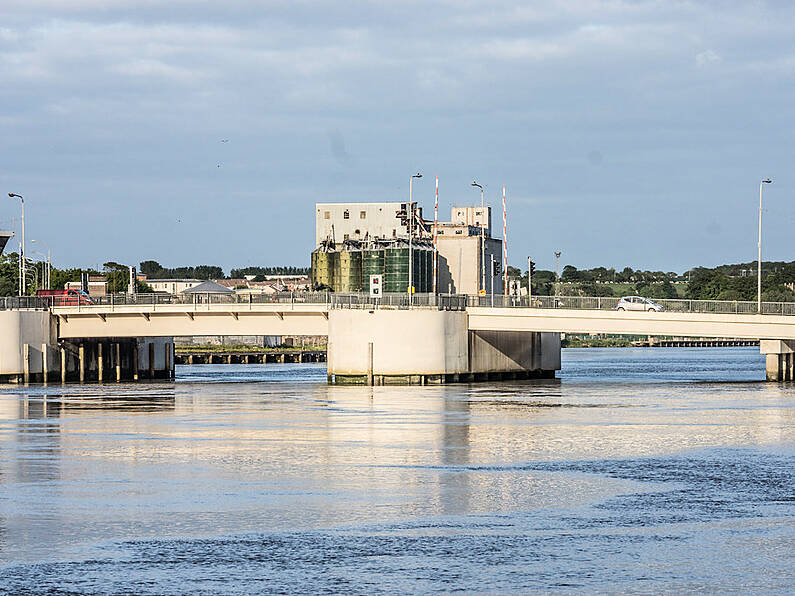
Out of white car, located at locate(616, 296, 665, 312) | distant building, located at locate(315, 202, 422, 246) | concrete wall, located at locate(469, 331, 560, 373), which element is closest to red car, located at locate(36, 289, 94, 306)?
concrete wall, located at locate(469, 331, 560, 373)

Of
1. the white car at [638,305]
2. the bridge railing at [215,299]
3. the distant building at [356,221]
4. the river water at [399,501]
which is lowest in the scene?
the river water at [399,501]

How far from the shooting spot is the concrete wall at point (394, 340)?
86.5 metres

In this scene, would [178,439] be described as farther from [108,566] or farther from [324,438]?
[108,566]

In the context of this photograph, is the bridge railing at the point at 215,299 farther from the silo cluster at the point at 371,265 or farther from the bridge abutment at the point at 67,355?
the silo cluster at the point at 371,265

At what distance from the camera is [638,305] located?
94000mm

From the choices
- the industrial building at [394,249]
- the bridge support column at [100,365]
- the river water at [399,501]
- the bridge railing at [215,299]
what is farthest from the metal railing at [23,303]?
the industrial building at [394,249]

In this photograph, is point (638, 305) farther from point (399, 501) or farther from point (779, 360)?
point (399, 501)

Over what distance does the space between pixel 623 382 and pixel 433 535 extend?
7357 centimetres

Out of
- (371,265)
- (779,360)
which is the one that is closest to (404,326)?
(779,360)

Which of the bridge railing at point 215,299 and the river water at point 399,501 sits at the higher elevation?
the bridge railing at point 215,299

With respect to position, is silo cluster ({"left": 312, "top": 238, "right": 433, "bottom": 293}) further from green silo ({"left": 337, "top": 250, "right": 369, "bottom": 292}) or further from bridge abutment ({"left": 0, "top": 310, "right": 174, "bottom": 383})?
bridge abutment ({"left": 0, "top": 310, "right": 174, "bottom": 383})

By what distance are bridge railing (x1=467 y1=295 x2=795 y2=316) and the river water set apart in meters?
23.0

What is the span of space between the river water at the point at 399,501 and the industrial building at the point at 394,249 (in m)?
84.2

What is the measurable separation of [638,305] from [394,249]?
5974cm
